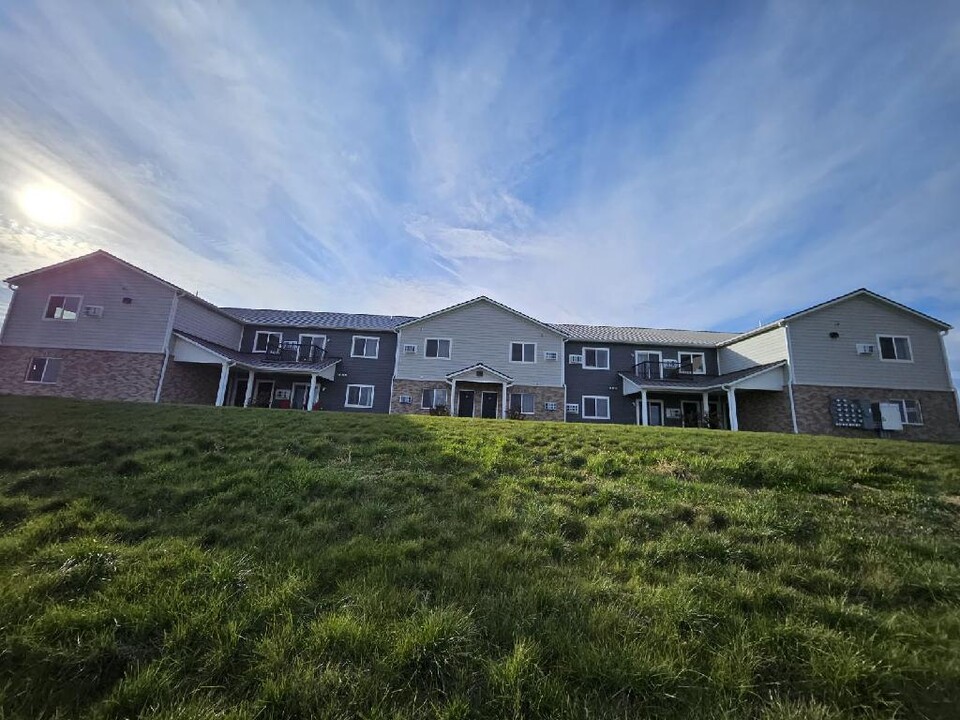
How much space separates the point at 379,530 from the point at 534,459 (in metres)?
3.85

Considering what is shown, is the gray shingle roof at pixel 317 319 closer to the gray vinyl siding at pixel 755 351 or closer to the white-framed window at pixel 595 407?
the white-framed window at pixel 595 407

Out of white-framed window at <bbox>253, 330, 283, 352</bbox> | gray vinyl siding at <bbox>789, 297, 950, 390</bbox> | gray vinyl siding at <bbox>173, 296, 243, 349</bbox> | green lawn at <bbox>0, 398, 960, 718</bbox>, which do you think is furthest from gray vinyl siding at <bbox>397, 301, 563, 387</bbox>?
green lawn at <bbox>0, 398, 960, 718</bbox>

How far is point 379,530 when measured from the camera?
4.49 meters

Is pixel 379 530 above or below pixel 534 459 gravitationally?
below

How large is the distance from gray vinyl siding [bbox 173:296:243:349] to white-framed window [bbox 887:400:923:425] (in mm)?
36844

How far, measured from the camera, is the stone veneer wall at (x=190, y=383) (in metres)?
21.7

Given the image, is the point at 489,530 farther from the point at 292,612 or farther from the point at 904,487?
the point at 904,487

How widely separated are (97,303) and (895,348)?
1658 inches

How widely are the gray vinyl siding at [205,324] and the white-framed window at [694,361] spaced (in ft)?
92.4

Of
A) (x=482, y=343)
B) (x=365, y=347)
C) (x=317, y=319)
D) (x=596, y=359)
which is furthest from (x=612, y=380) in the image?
(x=317, y=319)

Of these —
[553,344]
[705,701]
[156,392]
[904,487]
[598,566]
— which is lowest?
[705,701]

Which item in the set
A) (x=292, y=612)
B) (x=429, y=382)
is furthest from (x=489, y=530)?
(x=429, y=382)

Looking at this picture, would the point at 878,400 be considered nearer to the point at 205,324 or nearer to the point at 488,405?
the point at 488,405

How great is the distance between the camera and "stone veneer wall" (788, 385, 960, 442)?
21.2 meters
